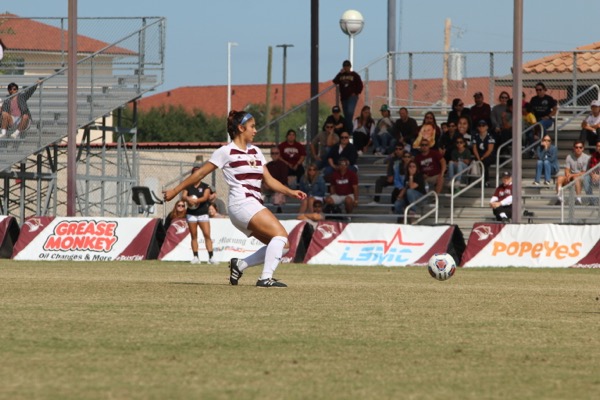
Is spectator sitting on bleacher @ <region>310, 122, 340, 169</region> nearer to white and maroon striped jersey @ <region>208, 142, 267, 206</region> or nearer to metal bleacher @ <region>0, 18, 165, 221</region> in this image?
metal bleacher @ <region>0, 18, 165, 221</region>

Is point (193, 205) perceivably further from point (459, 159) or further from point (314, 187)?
point (459, 159)

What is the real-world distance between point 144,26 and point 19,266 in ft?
40.0

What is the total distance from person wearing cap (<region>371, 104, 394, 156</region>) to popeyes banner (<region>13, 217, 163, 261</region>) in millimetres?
8960

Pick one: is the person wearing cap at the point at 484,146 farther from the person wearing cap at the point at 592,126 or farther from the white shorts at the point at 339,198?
the white shorts at the point at 339,198

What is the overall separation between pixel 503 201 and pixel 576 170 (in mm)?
2106

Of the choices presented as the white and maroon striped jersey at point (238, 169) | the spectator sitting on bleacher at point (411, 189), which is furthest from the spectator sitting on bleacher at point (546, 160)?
the white and maroon striped jersey at point (238, 169)

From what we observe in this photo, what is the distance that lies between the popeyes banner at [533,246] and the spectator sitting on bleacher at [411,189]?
189 inches

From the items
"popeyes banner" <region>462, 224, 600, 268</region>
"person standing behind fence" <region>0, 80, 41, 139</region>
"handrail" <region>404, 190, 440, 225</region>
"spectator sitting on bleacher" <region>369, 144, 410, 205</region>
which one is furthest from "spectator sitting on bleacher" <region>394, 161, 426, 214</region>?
"person standing behind fence" <region>0, 80, 41, 139</region>

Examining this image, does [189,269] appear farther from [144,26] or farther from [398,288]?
[144,26]

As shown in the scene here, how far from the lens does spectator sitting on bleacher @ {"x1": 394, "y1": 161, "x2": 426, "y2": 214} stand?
3058cm

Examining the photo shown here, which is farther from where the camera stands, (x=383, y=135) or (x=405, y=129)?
(x=383, y=135)

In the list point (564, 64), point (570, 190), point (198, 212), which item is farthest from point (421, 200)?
point (564, 64)

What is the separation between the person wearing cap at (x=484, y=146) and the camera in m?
31.1

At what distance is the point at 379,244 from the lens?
2614 cm
